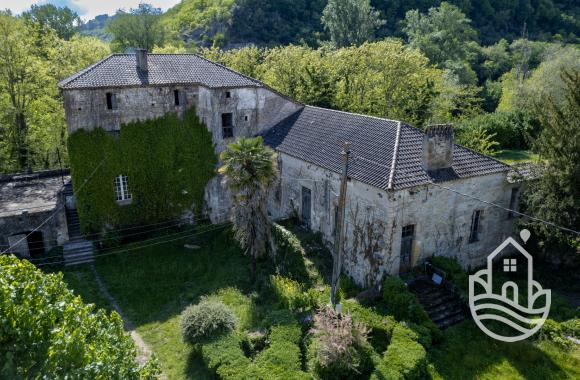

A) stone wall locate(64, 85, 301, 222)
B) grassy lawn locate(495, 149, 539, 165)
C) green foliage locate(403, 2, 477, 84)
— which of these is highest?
green foliage locate(403, 2, 477, 84)

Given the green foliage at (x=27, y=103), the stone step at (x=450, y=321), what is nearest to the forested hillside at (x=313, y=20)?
the green foliage at (x=27, y=103)

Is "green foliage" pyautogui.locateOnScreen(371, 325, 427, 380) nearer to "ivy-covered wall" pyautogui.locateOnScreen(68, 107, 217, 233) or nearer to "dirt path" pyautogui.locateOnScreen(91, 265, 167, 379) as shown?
"dirt path" pyautogui.locateOnScreen(91, 265, 167, 379)

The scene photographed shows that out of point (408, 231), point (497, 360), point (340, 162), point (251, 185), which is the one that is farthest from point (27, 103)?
point (497, 360)

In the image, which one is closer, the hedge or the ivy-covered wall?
the hedge

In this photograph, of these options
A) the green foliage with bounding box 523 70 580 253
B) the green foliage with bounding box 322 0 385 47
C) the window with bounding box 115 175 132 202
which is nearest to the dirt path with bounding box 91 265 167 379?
the window with bounding box 115 175 132 202

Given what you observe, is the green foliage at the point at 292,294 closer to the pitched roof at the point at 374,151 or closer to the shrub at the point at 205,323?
the shrub at the point at 205,323

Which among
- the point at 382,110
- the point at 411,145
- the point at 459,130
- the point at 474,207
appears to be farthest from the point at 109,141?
Result: the point at 459,130

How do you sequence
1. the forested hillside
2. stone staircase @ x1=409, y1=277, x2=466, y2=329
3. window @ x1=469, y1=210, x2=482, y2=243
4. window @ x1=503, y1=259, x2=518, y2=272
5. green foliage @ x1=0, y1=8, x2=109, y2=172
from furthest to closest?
the forested hillside < green foliage @ x1=0, y1=8, x2=109, y2=172 < window @ x1=503, y1=259, x2=518, y2=272 < window @ x1=469, y1=210, x2=482, y2=243 < stone staircase @ x1=409, y1=277, x2=466, y2=329
